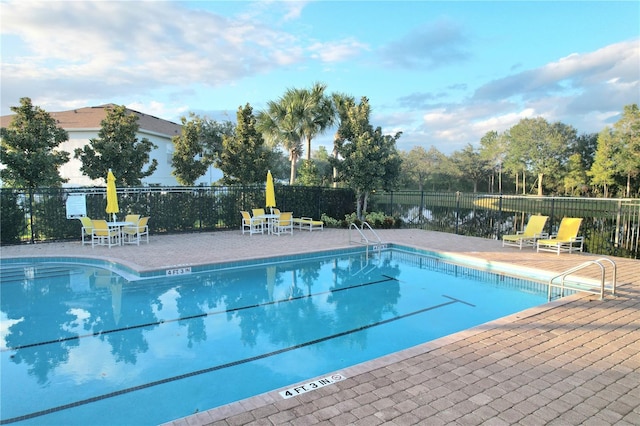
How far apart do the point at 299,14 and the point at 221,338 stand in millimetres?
10183

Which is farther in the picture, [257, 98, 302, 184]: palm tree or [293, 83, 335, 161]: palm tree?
[257, 98, 302, 184]: palm tree

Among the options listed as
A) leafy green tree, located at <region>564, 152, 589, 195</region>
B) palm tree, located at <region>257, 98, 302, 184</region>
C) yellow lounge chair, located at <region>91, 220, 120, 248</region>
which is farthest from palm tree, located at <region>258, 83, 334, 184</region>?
leafy green tree, located at <region>564, 152, 589, 195</region>

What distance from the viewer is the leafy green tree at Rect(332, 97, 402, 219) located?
13.6 meters

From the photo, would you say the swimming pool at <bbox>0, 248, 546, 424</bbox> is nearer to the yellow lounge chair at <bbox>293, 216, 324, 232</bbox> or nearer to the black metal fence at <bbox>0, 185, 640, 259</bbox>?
the black metal fence at <bbox>0, 185, 640, 259</bbox>

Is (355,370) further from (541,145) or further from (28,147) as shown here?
(541,145)

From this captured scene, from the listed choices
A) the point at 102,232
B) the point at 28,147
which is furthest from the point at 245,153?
the point at 28,147

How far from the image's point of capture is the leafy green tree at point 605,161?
3547 cm

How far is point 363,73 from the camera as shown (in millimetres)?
15336

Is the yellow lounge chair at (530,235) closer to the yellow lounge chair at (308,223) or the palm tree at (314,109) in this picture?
the yellow lounge chair at (308,223)

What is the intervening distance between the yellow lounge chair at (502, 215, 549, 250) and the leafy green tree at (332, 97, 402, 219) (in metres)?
5.28

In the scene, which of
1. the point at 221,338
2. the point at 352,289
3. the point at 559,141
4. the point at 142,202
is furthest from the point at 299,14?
the point at 559,141

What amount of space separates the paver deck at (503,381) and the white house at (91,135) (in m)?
16.2

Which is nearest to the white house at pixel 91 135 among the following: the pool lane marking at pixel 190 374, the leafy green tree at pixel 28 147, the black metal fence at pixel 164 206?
the leafy green tree at pixel 28 147

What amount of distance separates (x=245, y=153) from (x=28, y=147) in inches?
278
